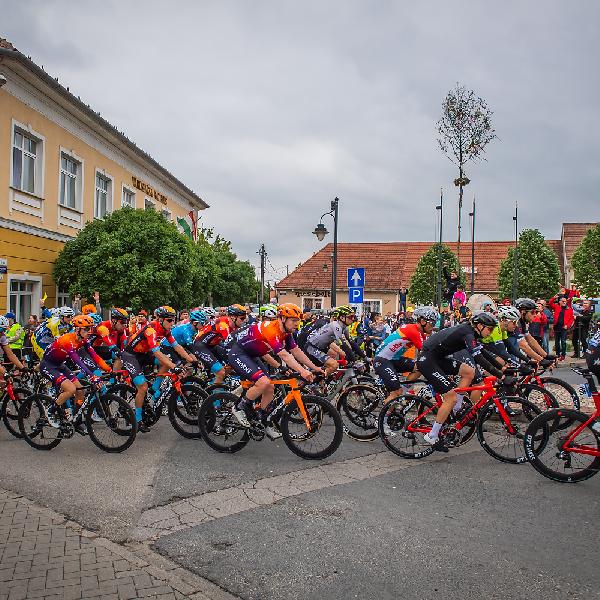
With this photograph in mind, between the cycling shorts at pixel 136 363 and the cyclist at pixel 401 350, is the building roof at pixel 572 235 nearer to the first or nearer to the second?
the cyclist at pixel 401 350

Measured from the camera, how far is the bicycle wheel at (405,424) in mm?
7391

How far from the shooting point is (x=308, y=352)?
10.4 m

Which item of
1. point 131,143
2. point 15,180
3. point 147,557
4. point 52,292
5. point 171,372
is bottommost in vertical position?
point 147,557

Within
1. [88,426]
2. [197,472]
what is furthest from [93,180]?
[197,472]

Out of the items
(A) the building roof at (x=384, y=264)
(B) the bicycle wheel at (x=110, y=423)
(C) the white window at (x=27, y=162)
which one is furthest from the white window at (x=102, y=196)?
(A) the building roof at (x=384, y=264)

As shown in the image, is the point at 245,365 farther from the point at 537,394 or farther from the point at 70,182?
the point at 70,182

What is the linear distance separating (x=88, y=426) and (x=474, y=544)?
522 cm

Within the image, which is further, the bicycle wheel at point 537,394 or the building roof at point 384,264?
the building roof at point 384,264

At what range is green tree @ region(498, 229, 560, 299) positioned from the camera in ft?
154

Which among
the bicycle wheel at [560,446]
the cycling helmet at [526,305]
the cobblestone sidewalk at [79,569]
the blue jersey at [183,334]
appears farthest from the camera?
the blue jersey at [183,334]

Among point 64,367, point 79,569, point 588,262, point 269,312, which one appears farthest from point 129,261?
point 588,262

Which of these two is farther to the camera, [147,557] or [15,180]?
[15,180]

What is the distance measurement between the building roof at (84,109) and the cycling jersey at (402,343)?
10654 mm

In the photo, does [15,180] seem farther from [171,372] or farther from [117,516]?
[117,516]
